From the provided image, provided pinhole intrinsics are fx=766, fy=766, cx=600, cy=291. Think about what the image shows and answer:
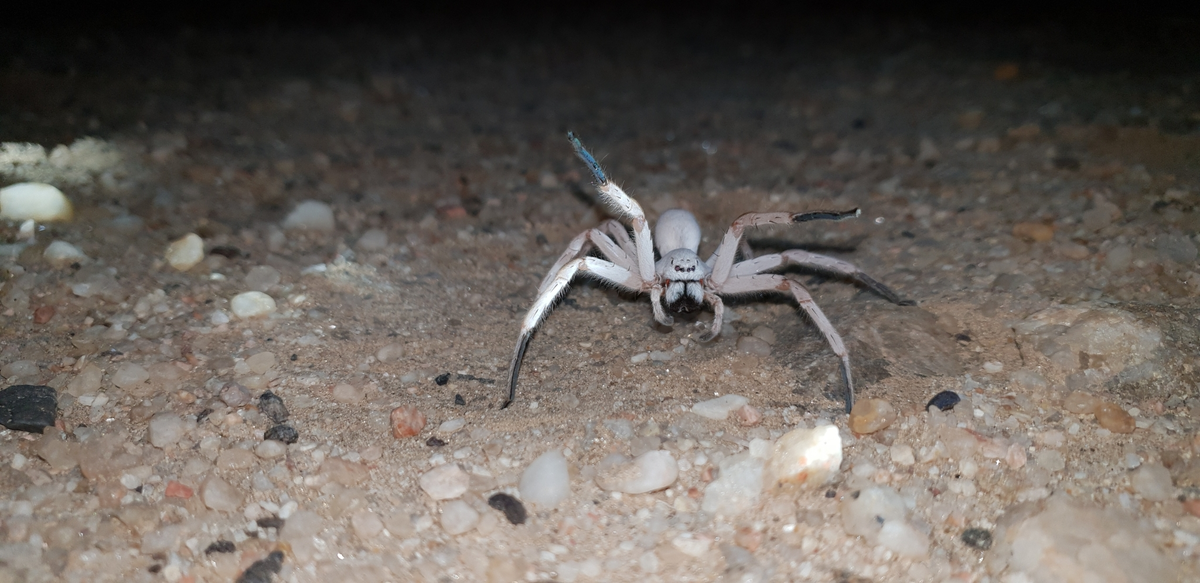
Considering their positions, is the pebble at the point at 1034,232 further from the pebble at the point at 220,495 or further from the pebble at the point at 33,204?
the pebble at the point at 33,204

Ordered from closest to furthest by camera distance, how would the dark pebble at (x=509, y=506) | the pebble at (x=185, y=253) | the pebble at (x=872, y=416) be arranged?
1. the dark pebble at (x=509, y=506)
2. the pebble at (x=872, y=416)
3. the pebble at (x=185, y=253)

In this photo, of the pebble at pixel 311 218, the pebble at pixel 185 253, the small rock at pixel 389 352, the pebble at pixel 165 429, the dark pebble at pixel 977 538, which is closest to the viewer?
the dark pebble at pixel 977 538

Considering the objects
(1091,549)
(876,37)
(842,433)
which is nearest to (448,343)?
(842,433)

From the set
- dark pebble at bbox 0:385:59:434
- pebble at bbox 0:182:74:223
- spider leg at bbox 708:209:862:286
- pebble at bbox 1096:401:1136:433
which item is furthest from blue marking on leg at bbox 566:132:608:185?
pebble at bbox 0:182:74:223

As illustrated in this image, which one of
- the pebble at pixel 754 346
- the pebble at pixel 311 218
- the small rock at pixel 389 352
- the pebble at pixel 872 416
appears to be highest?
the pebble at pixel 872 416

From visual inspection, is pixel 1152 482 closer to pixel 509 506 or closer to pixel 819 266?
pixel 819 266

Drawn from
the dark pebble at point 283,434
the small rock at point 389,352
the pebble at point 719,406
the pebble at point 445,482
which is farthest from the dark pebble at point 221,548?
the pebble at point 719,406

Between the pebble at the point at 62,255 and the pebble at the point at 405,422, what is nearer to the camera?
the pebble at the point at 405,422
